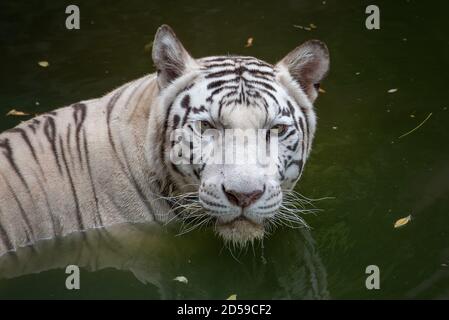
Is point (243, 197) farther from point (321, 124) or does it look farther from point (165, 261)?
point (321, 124)

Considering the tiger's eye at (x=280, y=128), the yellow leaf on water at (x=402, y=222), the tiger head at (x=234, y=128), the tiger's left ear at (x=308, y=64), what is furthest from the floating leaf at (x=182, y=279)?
the yellow leaf on water at (x=402, y=222)

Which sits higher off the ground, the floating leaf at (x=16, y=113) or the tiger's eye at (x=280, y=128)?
the floating leaf at (x=16, y=113)

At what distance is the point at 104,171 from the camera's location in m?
3.37

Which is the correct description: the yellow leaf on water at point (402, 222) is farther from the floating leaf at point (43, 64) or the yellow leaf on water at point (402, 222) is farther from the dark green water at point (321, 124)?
the floating leaf at point (43, 64)

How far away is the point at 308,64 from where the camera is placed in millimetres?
3348

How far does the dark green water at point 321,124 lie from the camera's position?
335 cm

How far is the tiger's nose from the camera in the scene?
2.90 m

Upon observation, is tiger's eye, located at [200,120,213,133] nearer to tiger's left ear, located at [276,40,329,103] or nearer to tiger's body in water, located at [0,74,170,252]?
tiger's body in water, located at [0,74,170,252]

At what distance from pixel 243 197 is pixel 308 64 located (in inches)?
30.3

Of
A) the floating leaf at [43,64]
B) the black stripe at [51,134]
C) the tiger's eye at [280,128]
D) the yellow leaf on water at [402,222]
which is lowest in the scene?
the yellow leaf on water at [402,222]

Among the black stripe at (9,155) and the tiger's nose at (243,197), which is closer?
the tiger's nose at (243,197)

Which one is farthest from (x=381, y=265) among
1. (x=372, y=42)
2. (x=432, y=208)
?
(x=372, y=42)

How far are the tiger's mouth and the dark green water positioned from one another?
0.30m

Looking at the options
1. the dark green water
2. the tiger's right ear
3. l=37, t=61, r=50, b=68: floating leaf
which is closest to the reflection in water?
the dark green water
